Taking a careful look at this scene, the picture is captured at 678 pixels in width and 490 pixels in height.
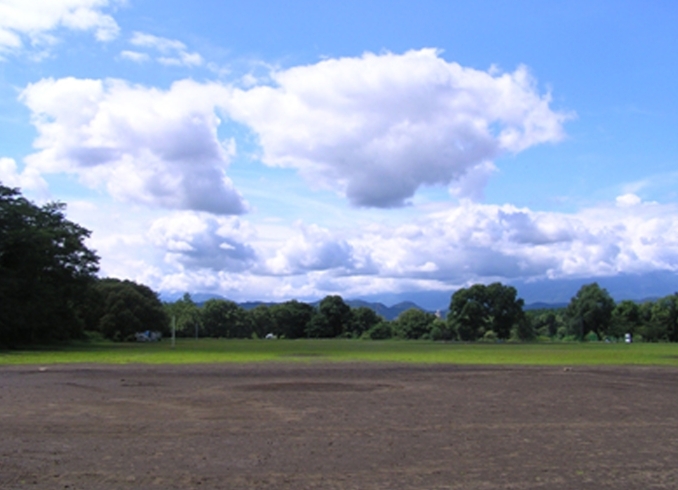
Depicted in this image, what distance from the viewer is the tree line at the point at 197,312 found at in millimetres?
62375

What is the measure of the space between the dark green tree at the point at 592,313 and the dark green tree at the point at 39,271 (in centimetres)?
9001

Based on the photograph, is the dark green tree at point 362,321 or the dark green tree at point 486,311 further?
the dark green tree at point 362,321

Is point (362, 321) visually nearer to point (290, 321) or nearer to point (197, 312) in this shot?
point (290, 321)

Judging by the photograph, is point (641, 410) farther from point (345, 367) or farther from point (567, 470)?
point (345, 367)

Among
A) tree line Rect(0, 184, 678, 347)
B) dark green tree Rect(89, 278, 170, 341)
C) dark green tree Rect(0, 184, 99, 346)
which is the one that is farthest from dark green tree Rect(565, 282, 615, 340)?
dark green tree Rect(0, 184, 99, 346)

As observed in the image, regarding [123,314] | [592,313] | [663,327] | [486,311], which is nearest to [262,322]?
[123,314]

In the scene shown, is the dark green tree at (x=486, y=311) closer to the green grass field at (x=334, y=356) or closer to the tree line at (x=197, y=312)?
the tree line at (x=197, y=312)

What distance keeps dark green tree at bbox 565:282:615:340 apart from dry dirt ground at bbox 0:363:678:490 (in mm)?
107275

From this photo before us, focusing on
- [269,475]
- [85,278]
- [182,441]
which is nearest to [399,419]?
[182,441]

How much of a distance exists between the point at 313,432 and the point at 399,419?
2721 mm

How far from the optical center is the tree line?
62375 millimetres

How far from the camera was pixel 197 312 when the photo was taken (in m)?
146

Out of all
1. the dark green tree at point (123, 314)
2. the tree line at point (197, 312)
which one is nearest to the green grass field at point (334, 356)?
the tree line at point (197, 312)

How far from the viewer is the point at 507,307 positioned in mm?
114062
